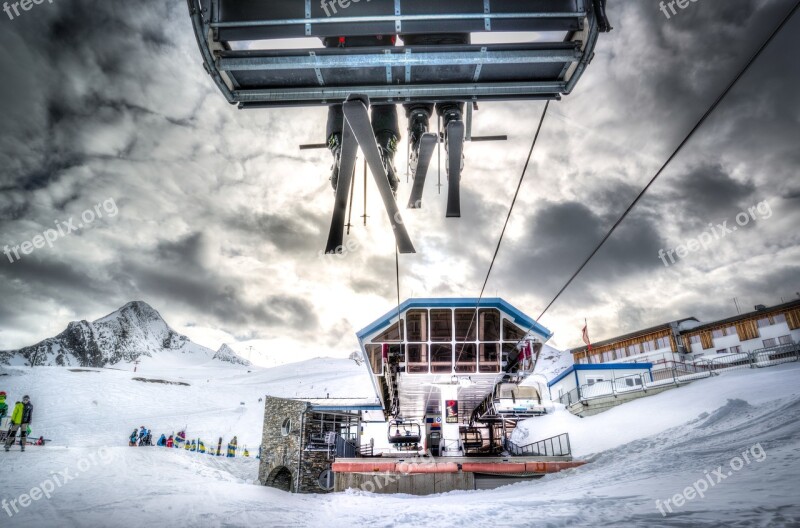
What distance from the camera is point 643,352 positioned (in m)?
48.3

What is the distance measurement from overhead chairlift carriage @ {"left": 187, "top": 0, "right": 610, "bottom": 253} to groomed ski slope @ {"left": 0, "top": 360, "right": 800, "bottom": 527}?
5.71m

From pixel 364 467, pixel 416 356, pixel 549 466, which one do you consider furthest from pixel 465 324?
pixel 364 467

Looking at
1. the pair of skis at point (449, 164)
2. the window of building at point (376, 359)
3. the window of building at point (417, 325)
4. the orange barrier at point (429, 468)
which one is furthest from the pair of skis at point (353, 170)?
the orange barrier at point (429, 468)

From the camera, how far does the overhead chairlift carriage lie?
12.0ft

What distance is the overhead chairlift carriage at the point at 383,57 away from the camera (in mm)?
3656

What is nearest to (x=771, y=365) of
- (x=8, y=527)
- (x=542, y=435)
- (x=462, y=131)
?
(x=542, y=435)

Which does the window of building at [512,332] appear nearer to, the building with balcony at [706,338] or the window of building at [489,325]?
the window of building at [489,325]

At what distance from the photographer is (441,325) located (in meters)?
17.5

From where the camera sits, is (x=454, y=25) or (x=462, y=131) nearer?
(x=454, y=25)

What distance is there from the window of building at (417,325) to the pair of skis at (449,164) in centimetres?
1117

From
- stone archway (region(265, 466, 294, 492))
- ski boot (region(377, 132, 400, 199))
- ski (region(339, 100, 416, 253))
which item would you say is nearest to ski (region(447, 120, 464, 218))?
ski boot (region(377, 132, 400, 199))

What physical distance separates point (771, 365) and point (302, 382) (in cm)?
6910

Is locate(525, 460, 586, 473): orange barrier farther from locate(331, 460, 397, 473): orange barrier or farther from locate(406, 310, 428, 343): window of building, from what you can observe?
locate(406, 310, 428, 343): window of building

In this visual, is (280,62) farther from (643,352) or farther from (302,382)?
(302,382)
